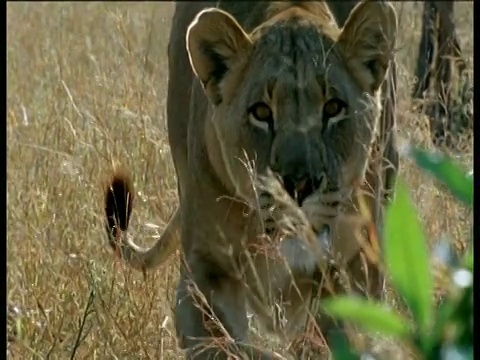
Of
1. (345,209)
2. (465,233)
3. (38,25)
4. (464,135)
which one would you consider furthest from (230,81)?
(38,25)

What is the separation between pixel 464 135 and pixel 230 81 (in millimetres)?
1475

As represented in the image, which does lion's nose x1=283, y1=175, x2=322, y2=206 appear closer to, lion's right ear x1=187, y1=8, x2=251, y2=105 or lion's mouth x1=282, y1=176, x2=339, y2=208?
lion's mouth x1=282, y1=176, x2=339, y2=208

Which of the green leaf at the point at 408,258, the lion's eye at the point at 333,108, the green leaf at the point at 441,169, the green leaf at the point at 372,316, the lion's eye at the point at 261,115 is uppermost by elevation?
the green leaf at the point at 441,169

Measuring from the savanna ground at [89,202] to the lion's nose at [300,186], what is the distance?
1.09 ft

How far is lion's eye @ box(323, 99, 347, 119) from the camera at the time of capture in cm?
287

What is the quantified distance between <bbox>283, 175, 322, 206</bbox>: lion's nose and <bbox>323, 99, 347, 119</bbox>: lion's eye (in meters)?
0.29

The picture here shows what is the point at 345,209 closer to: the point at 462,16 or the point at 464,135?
the point at 464,135

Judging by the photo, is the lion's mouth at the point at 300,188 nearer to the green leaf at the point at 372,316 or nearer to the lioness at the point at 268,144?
the lioness at the point at 268,144

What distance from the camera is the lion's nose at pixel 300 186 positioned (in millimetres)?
2555

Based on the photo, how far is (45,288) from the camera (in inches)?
136

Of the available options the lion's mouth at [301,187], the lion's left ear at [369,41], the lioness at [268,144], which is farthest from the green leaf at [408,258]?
the lion's left ear at [369,41]

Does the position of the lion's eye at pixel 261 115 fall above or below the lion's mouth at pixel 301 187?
above

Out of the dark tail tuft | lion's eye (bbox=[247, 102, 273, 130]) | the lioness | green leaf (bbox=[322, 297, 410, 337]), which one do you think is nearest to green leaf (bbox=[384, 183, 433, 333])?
green leaf (bbox=[322, 297, 410, 337])

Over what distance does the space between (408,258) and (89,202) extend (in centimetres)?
310
